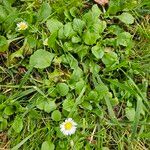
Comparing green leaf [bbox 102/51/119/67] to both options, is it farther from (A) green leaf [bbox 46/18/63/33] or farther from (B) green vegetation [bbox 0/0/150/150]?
(A) green leaf [bbox 46/18/63/33]

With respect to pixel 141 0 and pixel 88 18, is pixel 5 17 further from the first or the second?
pixel 141 0

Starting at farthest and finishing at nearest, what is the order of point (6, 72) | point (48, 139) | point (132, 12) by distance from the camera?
1. point (132, 12)
2. point (6, 72)
3. point (48, 139)

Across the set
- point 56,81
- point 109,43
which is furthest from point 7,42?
point 109,43

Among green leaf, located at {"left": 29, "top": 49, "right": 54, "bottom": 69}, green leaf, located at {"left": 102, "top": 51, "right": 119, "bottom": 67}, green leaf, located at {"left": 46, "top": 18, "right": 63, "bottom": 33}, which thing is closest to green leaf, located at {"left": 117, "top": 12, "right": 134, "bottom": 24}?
green leaf, located at {"left": 102, "top": 51, "right": 119, "bottom": 67}

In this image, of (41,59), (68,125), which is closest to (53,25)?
(41,59)

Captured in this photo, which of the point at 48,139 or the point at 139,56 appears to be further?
the point at 139,56

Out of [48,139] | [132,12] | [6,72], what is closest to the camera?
[48,139]

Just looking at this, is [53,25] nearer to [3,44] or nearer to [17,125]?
[3,44]
